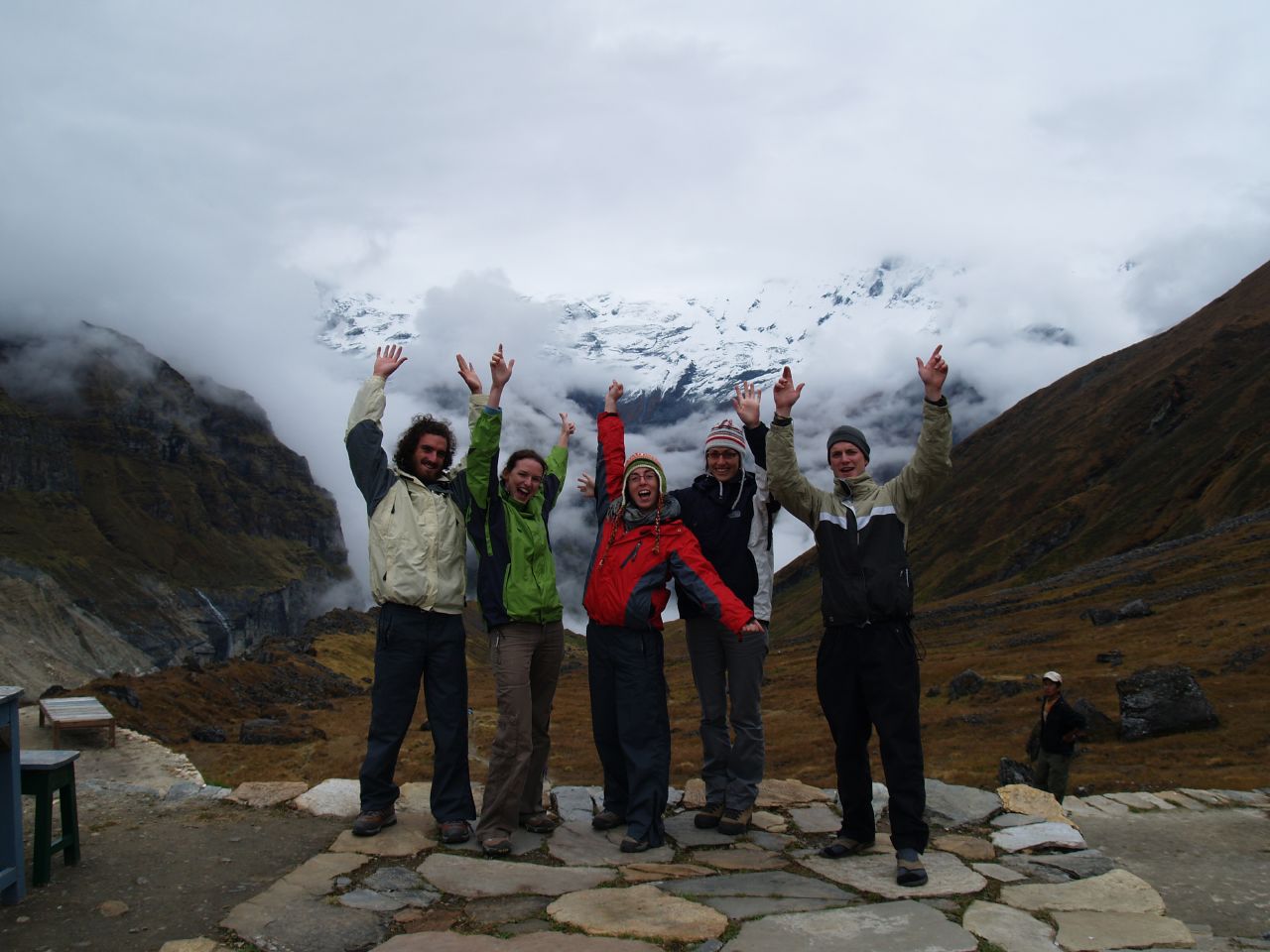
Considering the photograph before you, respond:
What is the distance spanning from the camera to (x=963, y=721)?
33.7 metres

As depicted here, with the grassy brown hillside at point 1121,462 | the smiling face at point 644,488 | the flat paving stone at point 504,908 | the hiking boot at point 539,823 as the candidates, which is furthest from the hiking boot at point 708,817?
the grassy brown hillside at point 1121,462

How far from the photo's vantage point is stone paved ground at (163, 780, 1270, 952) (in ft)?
18.3

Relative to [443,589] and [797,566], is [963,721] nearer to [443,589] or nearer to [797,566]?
[443,589]

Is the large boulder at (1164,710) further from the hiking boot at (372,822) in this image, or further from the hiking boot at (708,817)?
the hiking boot at (372,822)

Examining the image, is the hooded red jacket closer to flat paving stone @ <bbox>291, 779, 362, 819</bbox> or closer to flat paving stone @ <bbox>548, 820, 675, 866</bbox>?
flat paving stone @ <bbox>548, 820, 675, 866</bbox>

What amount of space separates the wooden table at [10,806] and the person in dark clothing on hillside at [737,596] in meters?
5.11

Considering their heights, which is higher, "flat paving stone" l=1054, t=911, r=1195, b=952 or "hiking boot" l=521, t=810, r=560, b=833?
"hiking boot" l=521, t=810, r=560, b=833

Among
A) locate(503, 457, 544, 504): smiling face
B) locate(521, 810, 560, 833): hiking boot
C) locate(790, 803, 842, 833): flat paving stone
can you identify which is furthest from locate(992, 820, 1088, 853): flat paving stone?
locate(503, 457, 544, 504): smiling face

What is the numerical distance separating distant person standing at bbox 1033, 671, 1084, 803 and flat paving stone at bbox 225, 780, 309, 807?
12.4 meters

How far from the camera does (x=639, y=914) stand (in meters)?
5.92

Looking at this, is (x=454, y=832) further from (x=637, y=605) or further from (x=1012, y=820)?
(x=1012, y=820)

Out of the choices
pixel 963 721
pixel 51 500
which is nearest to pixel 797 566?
pixel 963 721

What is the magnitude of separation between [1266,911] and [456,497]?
8.34 meters

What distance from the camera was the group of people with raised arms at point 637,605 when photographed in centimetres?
724
